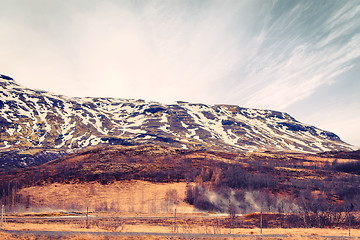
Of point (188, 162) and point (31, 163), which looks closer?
point (188, 162)

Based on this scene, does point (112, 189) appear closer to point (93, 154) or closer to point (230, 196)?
point (230, 196)

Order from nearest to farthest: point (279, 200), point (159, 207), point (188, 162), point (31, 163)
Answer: point (159, 207)
point (279, 200)
point (188, 162)
point (31, 163)

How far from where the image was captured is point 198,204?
66.4 m

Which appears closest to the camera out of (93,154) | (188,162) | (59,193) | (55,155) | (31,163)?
(59,193)

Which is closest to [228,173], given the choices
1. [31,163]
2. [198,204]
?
[198,204]

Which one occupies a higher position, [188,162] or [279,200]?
[188,162]

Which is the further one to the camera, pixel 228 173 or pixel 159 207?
pixel 228 173

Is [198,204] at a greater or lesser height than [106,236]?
lesser

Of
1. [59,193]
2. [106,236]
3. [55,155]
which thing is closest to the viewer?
[106,236]

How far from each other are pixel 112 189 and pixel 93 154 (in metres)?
49.0

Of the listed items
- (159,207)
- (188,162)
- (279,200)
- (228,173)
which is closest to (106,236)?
(159,207)

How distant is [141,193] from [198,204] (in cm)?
1706

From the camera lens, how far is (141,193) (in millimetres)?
74562

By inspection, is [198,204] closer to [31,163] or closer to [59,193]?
[59,193]
